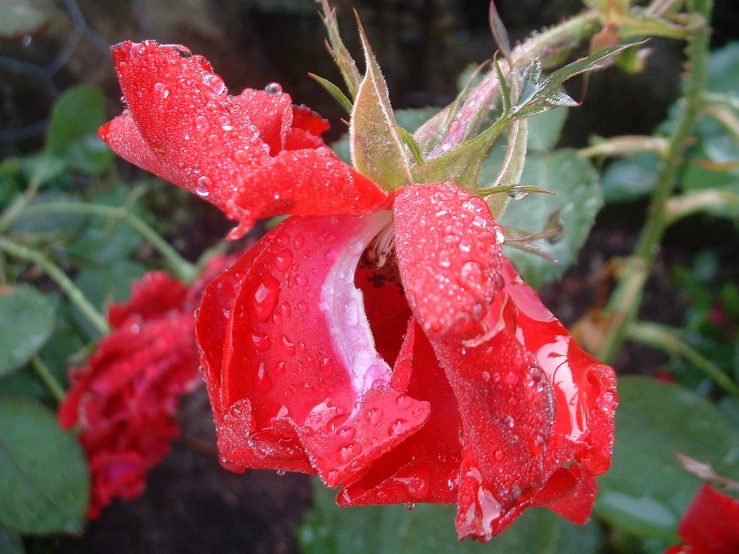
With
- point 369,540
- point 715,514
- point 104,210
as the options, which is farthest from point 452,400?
point 104,210

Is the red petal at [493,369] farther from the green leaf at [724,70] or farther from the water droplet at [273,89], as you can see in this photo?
the green leaf at [724,70]

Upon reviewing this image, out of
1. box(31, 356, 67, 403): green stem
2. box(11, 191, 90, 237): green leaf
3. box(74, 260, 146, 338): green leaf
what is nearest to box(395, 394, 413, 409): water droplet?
box(31, 356, 67, 403): green stem

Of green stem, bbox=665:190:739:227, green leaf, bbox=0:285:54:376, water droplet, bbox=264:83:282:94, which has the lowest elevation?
green stem, bbox=665:190:739:227

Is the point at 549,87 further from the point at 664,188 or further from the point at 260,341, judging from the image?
the point at 664,188

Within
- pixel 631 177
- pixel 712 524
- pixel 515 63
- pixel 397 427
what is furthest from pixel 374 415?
pixel 631 177

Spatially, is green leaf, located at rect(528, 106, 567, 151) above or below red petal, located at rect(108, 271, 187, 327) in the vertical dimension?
above

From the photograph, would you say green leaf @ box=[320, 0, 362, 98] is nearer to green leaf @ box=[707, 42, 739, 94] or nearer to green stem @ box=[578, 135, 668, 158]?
green stem @ box=[578, 135, 668, 158]

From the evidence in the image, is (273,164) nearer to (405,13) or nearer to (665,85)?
(405,13)
